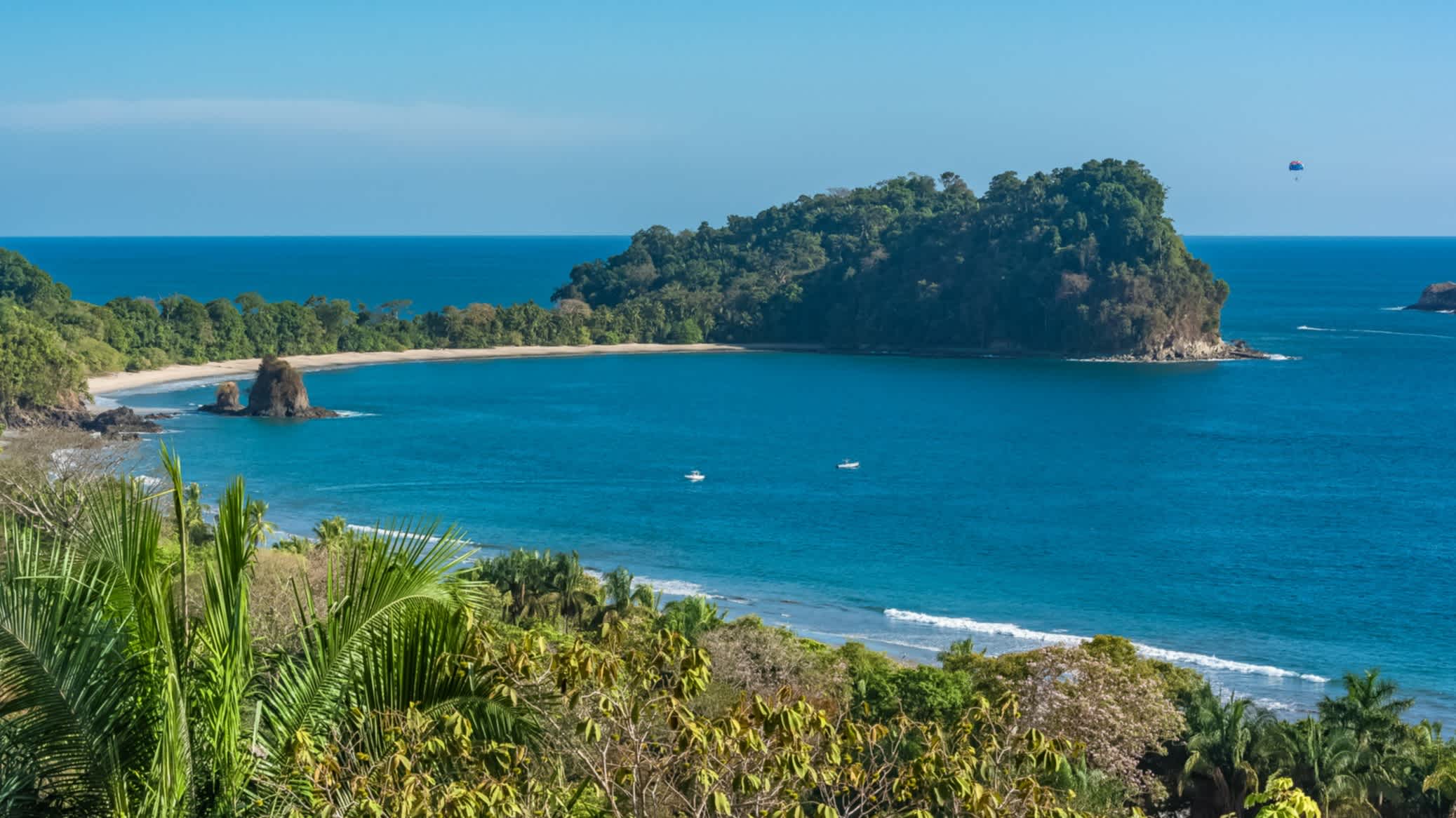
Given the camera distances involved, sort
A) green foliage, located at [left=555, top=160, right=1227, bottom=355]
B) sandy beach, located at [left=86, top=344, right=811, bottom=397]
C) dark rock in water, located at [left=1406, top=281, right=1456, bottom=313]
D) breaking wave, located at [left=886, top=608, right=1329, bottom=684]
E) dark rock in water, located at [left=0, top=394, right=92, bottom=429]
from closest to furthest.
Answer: breaking wave, located at [left=886, top=608, right=1329, bottom=684], dark rock in water, located at [left=0, top=394, right=92, bottom=429], sandy beach, located at [left=86, top=344, right=811, bottom=397], green foliage, located at [left=555, top=160, right=1227, bottom=355], dark rock in water, located at [left=1406, top=281, right=1456, bottom=313]

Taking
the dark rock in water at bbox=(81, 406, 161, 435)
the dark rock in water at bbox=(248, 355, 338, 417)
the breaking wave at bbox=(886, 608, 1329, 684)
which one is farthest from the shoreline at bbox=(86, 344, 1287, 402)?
the breaking wave at bbox=(886, 608, 1329, 684)

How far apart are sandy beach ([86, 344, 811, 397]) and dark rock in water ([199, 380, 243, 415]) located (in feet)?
28.2

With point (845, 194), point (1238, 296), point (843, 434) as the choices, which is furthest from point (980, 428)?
point (1238, 296)

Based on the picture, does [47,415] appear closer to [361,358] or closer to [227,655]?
[361,358]

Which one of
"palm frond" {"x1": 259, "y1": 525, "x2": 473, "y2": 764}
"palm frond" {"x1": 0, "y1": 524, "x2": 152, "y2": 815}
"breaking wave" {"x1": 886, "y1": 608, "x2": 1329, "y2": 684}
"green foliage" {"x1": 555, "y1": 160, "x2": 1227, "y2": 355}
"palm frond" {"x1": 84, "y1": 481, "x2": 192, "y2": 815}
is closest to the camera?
"palm frond" {"x1": 84, "y1": 481, "x2": 192, "y2": 815}

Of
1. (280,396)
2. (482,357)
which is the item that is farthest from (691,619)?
(482,357)

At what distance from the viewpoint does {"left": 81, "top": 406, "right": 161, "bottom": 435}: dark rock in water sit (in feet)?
229

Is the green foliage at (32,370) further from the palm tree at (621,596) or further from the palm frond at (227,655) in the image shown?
the palm frond at (227,655)

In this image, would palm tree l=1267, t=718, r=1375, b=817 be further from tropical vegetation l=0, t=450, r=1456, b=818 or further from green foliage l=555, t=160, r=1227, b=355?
green foliage l=555, t=160, r=1227, b=355

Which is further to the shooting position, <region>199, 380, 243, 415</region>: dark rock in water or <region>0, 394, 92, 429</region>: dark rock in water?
<region>199, 380, 243, 415</region>: dark rock in water

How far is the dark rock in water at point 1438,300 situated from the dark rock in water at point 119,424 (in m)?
148

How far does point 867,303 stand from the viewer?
132375 millimetres

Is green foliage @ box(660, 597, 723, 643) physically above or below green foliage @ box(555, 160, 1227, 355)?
below

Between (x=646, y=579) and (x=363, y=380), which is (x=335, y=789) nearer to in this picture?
(x=646, y=579)
